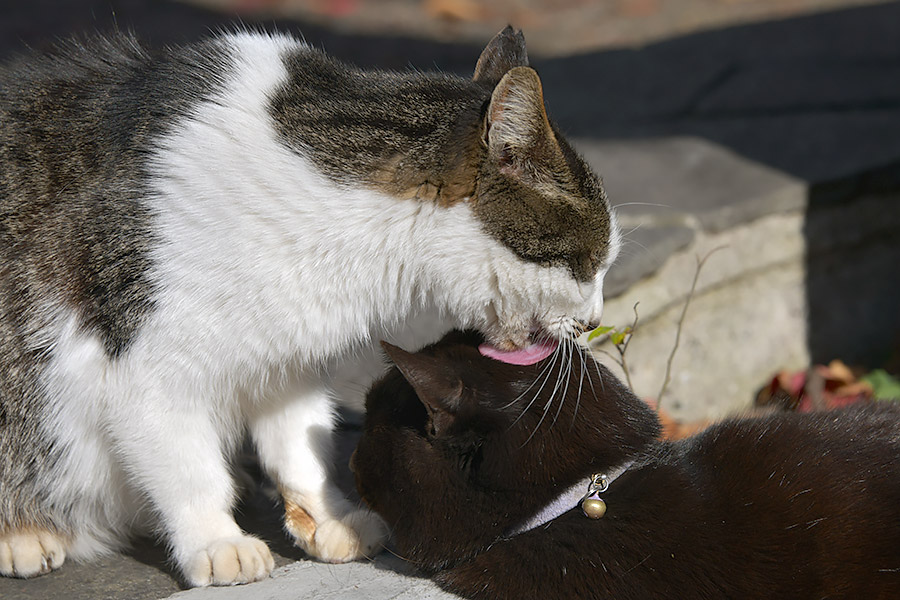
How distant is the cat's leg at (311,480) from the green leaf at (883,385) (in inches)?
84.9

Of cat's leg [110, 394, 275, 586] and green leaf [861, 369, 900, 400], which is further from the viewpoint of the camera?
green leaf [861, 369, 900, 400]

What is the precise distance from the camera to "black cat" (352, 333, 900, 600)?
1.89 metres

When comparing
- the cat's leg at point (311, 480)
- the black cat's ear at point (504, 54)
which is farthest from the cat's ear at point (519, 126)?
the cat's leg at point (311, 480)

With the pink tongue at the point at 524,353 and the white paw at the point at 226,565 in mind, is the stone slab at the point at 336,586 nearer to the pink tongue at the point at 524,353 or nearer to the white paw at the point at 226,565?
the white paw at the point at 226,565

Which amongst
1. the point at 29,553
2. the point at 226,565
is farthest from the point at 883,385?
the point at 29,553

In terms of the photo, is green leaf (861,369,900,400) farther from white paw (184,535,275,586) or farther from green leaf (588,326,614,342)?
white paw (184,535,275,586)

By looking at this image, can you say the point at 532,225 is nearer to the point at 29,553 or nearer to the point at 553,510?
the point at 553,510

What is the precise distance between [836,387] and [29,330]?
9.44 ft

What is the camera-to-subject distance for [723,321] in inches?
151

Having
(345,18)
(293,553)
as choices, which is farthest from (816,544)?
(345,18)

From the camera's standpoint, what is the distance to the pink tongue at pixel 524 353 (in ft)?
6.89

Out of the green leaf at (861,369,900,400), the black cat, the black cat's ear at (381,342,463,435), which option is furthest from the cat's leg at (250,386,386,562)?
the green leaf at (861,369,900,400)

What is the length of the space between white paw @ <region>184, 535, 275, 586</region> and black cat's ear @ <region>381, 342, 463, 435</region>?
0.48m

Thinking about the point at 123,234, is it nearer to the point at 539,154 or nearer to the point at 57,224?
the point at 57,224
